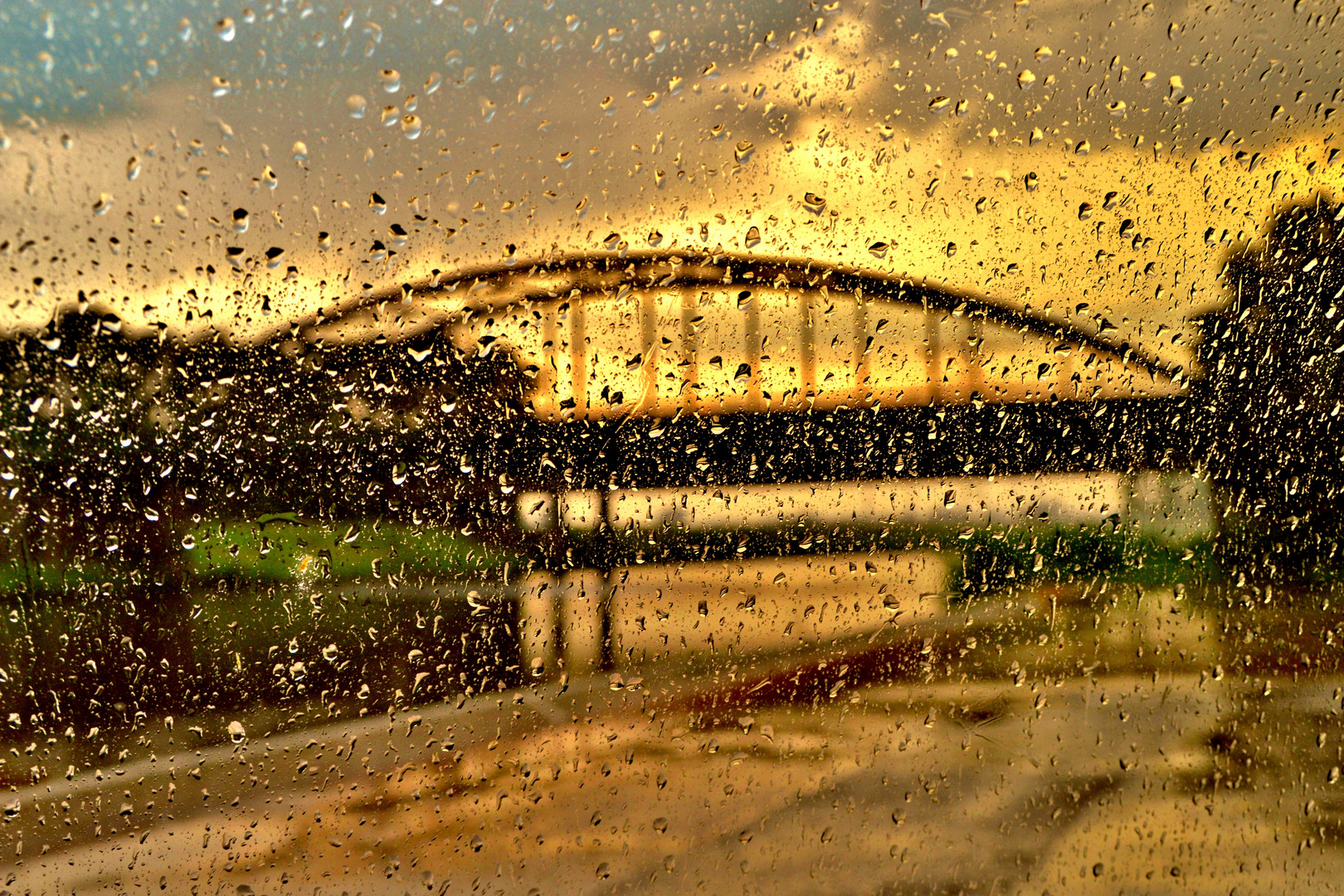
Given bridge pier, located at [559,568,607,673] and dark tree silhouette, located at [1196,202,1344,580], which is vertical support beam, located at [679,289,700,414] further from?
dark tree silhouette, located at [1196,202,1344,580]

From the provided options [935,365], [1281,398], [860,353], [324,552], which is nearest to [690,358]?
[860,353]

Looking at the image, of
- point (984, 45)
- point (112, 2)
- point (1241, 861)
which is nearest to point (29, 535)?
point (112, 2)

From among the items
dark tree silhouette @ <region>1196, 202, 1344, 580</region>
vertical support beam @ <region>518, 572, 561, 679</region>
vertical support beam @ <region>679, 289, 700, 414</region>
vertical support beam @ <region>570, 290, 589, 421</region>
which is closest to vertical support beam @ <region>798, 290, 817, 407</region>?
vertical support beam @ <region>679, 289, 700, 414</region>

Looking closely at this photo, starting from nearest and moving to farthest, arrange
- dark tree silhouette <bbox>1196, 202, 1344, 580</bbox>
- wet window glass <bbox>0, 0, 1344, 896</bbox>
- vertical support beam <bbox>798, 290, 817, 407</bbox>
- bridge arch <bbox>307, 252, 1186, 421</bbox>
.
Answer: wet window glass <bbox>0, 0, 1344, 896</bbox> → bridge arch <bbox>307, 252, 1186, 421</bbox> → vertical support beam <bbox>798, 290, 817, 407</bbox> → dark tree silhouette <bbox>1196, 202, 1344, 580</bbox>

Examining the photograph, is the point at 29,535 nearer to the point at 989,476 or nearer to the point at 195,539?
the point at 195,539

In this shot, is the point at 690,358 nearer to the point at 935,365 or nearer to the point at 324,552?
the point at 935,365

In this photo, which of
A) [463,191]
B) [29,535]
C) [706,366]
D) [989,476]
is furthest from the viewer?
[989,476]

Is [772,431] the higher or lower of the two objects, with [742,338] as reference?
lower
